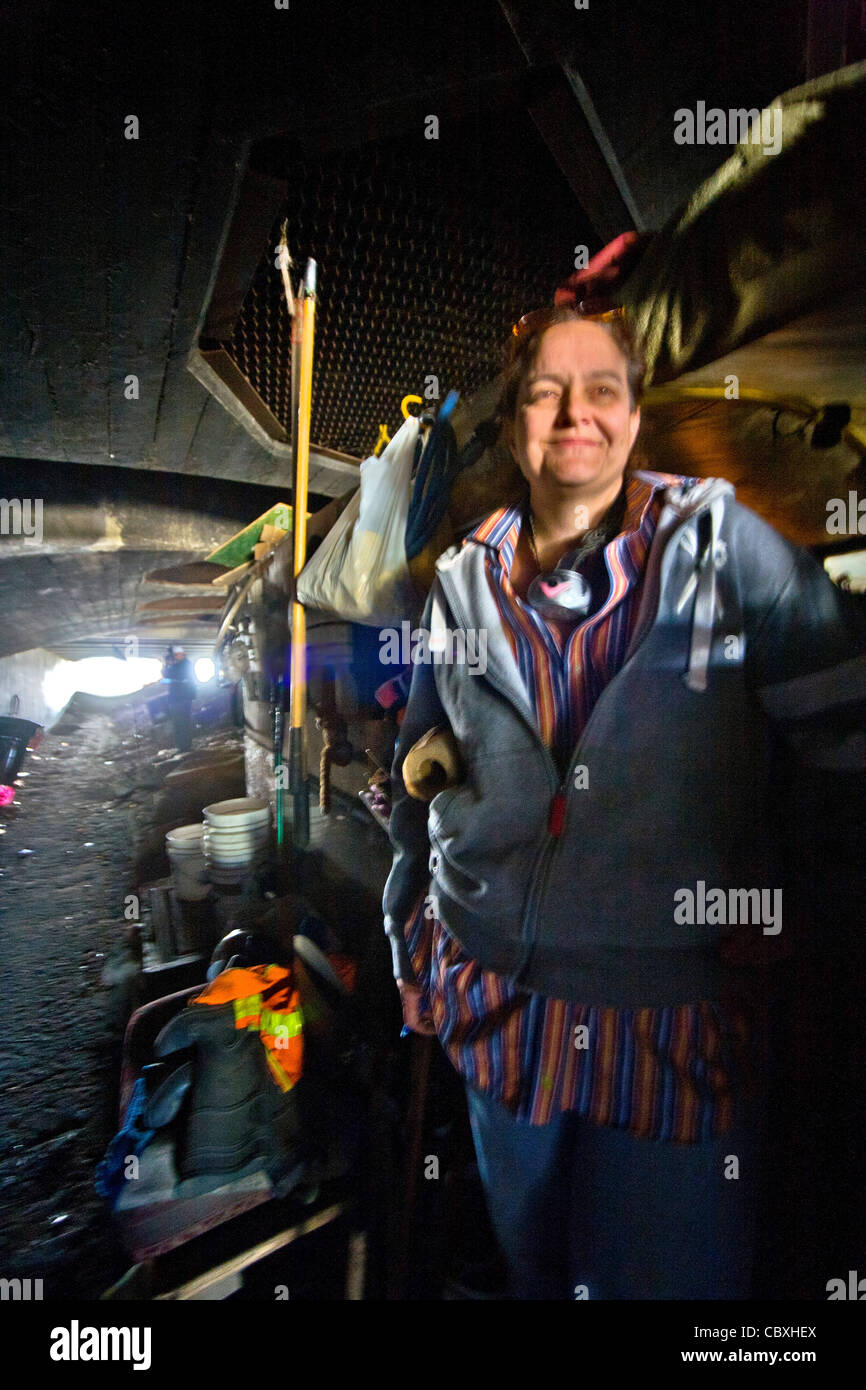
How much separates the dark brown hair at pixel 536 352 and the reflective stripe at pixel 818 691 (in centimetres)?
89

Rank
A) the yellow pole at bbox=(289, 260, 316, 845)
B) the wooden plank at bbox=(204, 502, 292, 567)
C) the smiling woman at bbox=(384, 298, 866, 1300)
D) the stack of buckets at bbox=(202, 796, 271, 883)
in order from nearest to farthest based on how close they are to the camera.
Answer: the smiling woman at bbox=(384, 298, 866, 1300) < the yellow pole at bbox=(289, 260, 316, 845) < the stack of buckets at bbox=(202, 796, 271, 883) < the wooden plank at bbox=(204, 502, 292, 567)

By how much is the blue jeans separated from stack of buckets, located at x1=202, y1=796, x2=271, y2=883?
3426mm

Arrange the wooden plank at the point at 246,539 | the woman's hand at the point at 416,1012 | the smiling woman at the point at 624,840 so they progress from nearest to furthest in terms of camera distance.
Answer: the smiling woman at the point at 624,840
the woman's hand at the point at 416,1012
the wooden plank at the point at 246,539

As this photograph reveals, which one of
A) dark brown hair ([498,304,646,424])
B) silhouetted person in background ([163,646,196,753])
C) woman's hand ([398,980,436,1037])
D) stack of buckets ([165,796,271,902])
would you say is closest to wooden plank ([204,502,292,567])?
stack of buckets ([165,796,271,902])

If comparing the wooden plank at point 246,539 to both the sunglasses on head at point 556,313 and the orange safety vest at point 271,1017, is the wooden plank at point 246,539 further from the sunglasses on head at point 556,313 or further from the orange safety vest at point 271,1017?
the orange safety vest at point 271,1017

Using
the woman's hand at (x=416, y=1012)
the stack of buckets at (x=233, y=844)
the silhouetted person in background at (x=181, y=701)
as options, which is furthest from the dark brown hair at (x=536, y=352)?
the silhouetted person in background at (x=181, y=701)

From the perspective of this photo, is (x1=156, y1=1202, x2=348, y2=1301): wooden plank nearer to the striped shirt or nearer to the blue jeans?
the blue jeans

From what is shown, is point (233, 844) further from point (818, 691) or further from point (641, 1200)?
point (818, 691)

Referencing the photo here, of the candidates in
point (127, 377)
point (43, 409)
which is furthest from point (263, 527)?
point (43, 409)

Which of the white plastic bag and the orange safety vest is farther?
the white plastic bag

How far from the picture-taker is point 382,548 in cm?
240

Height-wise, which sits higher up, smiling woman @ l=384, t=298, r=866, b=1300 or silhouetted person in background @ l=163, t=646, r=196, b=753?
silhouetted person in background @ l=163, t=646, r=196, b=753

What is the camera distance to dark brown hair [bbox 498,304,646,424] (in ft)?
4.67

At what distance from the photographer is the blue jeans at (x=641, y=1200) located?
47.5 inches
